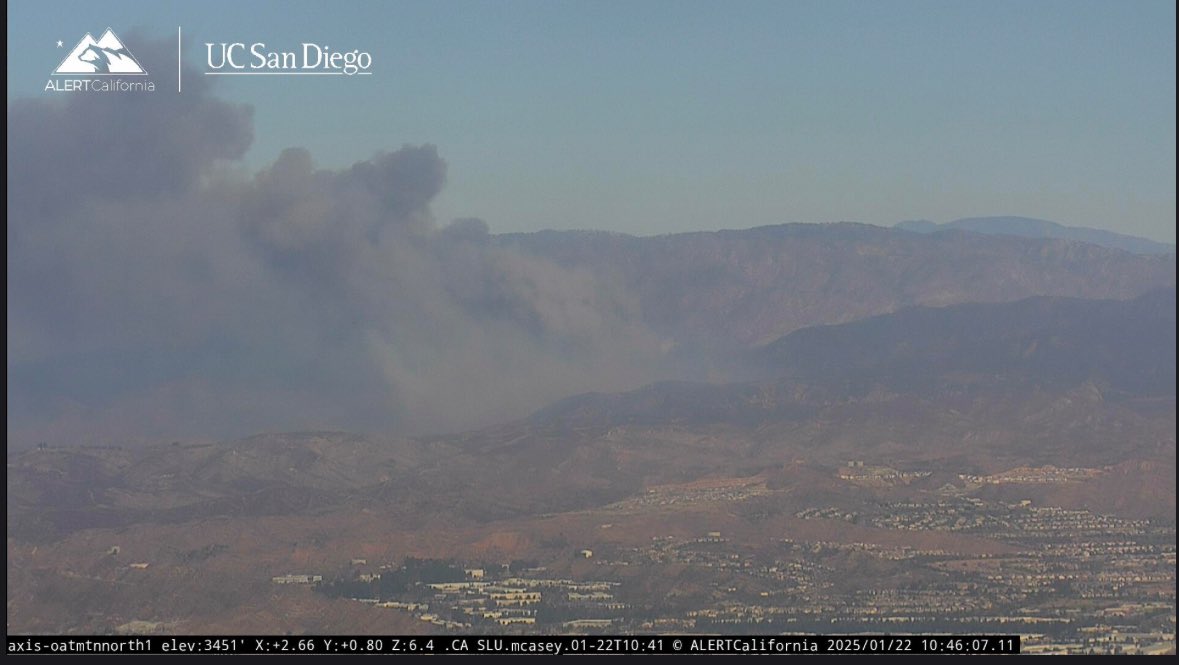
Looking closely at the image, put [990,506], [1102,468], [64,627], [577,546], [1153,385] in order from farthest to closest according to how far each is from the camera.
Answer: [1153,385], [1102,468], [990,506], [577,546], [64,627]

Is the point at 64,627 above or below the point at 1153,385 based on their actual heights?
below

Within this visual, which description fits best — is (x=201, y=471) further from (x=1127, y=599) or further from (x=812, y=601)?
(x=1127, y=599)

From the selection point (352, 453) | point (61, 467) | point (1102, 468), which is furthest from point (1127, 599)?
point (61, 467)


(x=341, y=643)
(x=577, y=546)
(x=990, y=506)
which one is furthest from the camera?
(x=990, y=506)

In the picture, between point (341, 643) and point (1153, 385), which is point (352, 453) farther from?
point (341, 643)

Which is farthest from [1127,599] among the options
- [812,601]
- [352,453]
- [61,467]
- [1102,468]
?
[61,467]

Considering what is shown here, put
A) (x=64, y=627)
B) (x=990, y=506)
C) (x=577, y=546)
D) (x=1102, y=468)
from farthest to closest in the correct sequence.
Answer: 1. (x=1102, y=468)
2. (x=990, y=506)
3. (x=577, y=546)
4. (x=64, y=627)

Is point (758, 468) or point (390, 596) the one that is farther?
point (758, 468)

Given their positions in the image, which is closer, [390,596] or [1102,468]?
[390,596]

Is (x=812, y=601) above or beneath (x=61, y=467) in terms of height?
beneath
